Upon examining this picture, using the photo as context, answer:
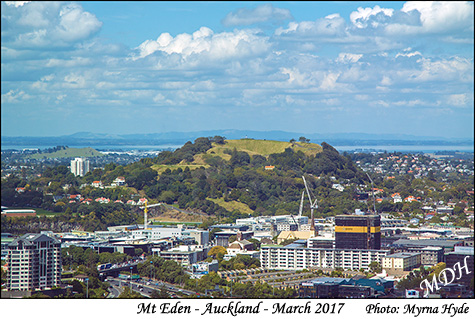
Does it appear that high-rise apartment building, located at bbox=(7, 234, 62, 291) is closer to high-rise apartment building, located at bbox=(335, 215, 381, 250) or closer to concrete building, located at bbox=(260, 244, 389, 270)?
concrete building, located at bbox=(260, 244, 389, 270)

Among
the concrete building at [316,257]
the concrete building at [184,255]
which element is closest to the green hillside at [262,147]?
the concrete building at [184,255]

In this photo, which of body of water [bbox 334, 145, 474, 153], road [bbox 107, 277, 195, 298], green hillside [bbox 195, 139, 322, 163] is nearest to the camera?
road [bbox 107, 277, 195, 298]

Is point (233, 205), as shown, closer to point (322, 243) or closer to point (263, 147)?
point (263, 147)

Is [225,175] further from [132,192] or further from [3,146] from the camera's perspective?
[3,146]

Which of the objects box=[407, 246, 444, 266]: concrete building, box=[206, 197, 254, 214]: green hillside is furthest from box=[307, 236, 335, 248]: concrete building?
box=[206, 197, 254, 214]: green hillside

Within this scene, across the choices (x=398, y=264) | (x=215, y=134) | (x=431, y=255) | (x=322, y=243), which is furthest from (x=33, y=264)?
(x=215, y=134)
